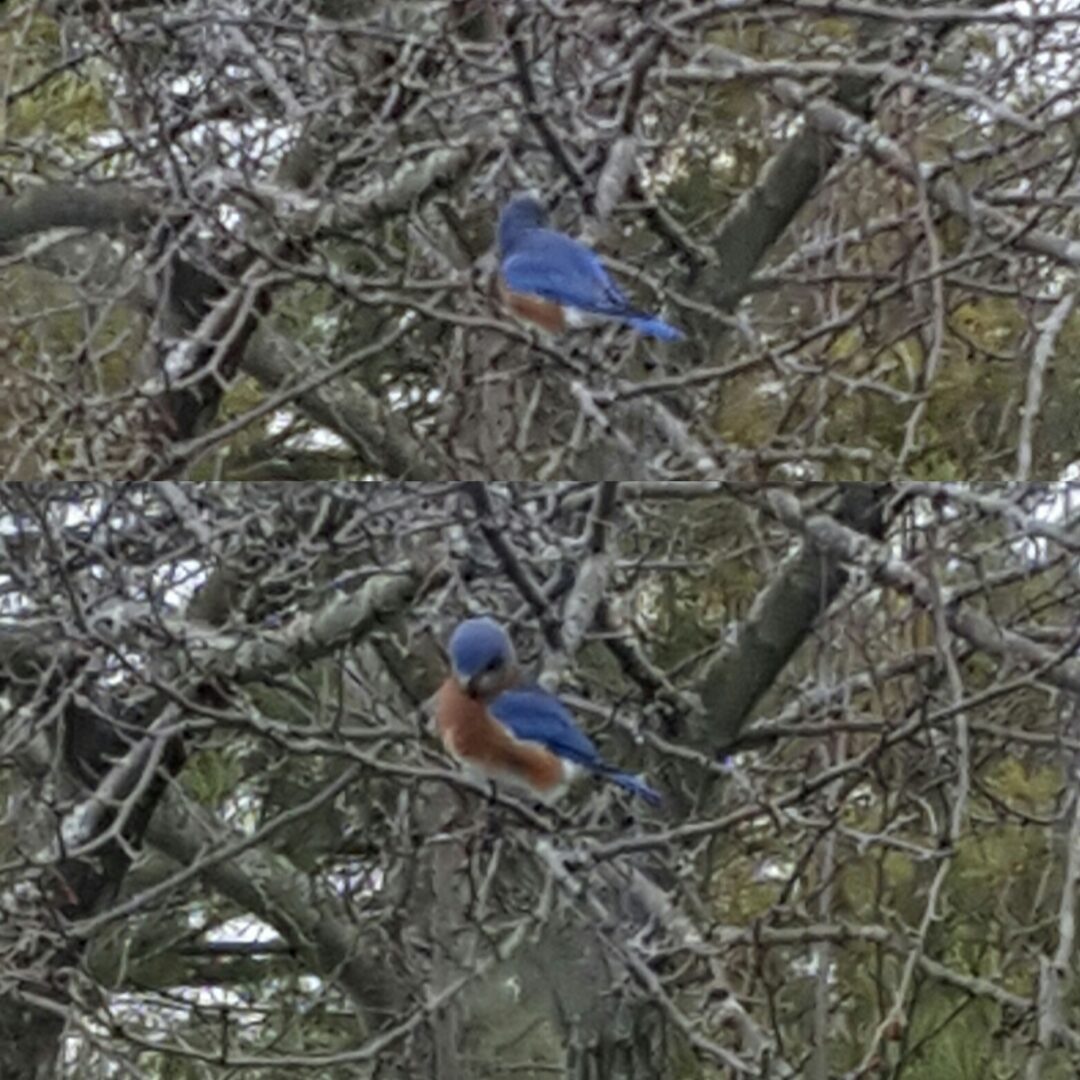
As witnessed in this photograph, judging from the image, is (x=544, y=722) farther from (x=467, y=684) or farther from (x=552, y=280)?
(x=552, y=280)

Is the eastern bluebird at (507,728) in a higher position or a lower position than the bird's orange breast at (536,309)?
lower

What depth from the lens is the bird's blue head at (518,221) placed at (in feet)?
4.60

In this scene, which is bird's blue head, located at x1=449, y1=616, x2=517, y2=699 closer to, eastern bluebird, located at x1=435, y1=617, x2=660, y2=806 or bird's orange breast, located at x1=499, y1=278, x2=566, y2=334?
eastern bluebird, located at x1=435, y1=617, x2=660, y2=806

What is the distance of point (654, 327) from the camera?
4.62 feet

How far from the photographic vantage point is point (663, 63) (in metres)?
1.42

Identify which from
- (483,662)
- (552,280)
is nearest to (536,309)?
(552,280)

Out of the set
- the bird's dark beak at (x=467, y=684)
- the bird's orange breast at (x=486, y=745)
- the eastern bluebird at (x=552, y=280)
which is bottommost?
the bird's orange breast at (x=486, y=745)

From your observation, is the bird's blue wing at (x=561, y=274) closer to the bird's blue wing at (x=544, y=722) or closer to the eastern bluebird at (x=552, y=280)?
the eastern bluebird at (x=552, y=280)

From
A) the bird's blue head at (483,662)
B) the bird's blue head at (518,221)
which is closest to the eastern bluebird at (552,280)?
the bird's blue head at (518,221)

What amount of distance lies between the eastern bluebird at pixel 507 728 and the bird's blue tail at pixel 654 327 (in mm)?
236

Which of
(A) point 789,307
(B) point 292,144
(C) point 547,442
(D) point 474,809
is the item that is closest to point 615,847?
(D) point 474,809

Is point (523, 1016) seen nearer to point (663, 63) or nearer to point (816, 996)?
point (816, 996)

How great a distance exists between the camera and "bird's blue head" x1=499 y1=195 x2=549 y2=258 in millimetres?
1403

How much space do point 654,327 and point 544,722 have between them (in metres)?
0.28
